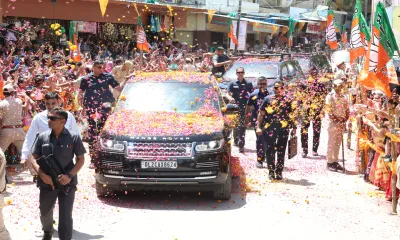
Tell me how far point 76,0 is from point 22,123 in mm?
17104

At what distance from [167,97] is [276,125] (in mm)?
1961

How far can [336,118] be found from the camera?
38.7 feet

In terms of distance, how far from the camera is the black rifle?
19.9 ft

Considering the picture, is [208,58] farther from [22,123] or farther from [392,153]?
[392,153]

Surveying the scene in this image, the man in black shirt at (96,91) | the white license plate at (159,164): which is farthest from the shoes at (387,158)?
the man in black shirt at (96,91)

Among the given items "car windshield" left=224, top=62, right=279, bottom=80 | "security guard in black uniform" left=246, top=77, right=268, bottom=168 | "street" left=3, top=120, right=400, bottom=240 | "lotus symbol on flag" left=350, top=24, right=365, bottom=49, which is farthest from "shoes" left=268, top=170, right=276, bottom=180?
"car windshield" left=224, top=62, right=279, bottom=80

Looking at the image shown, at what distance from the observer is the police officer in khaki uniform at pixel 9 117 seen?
10.2 metres

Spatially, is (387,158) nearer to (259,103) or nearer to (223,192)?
(223,192)

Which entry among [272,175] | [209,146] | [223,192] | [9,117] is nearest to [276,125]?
[272,175]

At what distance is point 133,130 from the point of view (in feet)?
28.7

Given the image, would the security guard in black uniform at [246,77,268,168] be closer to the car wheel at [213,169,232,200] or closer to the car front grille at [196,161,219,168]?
the car wheel at [213,169,232,200]

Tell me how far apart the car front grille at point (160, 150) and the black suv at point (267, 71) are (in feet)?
27.6

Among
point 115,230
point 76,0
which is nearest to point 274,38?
point 76,0

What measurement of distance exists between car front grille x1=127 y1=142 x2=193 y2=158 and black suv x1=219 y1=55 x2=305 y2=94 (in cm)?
842
